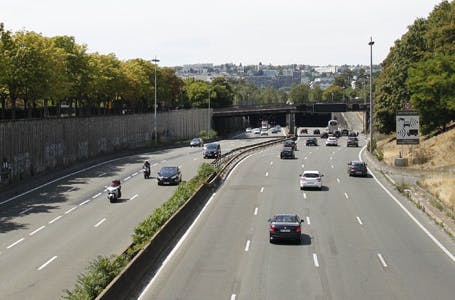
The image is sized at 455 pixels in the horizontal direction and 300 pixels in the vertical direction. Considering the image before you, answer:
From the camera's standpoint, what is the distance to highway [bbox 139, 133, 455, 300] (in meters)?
21.8

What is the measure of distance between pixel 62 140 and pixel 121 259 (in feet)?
160

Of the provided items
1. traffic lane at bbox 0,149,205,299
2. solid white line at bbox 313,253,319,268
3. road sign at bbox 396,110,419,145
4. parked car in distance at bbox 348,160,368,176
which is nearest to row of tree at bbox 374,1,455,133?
road sign at bbox 396,110,419,145

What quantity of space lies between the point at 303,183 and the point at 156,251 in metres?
23.9

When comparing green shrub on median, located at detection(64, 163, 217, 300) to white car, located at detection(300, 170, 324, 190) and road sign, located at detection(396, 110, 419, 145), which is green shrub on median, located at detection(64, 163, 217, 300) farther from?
road sign, located at detection(396, 110, 419, 145)

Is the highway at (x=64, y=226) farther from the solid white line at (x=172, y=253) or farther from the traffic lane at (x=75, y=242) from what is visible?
the solid white line at (x=172, y=253)

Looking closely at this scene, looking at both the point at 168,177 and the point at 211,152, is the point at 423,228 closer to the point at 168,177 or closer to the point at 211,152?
the point at 168,177

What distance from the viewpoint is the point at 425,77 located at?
7162 centimetres

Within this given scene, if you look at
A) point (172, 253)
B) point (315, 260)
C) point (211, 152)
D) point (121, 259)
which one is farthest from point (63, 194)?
point (211, 152)

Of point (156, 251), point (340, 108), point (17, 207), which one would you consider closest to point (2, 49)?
point (17, 207)

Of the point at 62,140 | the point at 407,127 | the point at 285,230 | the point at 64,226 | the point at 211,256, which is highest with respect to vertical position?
the point at 407,127

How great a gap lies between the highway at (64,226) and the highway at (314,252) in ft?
12.1

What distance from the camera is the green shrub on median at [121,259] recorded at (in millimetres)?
18375

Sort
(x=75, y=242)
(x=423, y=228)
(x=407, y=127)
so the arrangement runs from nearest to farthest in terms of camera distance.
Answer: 1. (x=75, y=242)
2. (x=423, y=228)
3. (x=407, y=127)

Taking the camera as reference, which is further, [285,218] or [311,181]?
[311,181]
